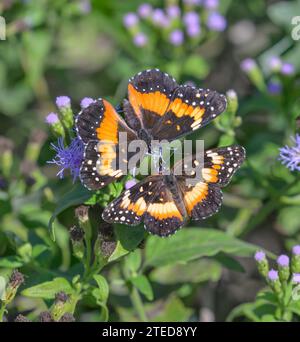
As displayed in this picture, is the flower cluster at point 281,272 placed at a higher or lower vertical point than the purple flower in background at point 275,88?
lower

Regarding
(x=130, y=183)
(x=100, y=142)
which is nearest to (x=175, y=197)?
(x=130, y=183)

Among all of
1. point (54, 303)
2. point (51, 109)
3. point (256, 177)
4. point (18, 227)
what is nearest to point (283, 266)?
point (256, 177)

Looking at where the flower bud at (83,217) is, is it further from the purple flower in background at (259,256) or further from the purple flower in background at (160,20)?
the purple flower in background at (160,20)

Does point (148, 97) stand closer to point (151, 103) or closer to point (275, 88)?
point (151, 103)

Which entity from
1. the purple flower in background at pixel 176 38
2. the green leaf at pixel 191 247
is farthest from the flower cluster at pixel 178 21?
the green leaf at pixel 191 247

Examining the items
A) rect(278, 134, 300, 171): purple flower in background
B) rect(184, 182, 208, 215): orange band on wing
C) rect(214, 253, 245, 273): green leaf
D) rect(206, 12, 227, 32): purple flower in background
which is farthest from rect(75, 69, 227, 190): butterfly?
rect(206, 12, 227, 32): purple flower in background

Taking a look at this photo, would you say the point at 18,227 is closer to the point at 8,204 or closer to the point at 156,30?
the point at 8,204
